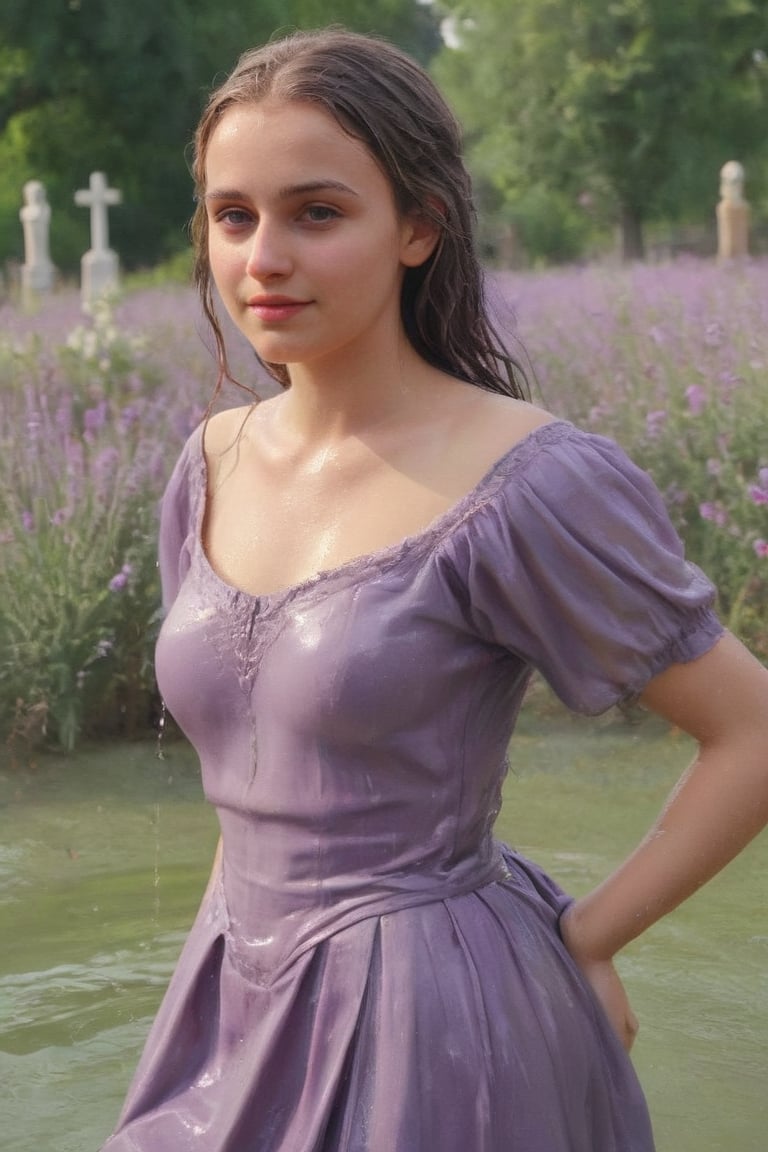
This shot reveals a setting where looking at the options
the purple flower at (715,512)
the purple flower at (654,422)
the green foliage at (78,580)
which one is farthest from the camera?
the purple flower at (654,422)

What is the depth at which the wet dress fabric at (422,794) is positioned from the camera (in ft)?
5.79

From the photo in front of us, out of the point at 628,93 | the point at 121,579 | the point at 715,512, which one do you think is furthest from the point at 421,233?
the point at 628,93

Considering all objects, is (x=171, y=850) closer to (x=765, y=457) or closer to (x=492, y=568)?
(x=765, y=457)

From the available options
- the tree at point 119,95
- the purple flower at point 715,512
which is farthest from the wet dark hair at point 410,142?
the tree at point 119,95

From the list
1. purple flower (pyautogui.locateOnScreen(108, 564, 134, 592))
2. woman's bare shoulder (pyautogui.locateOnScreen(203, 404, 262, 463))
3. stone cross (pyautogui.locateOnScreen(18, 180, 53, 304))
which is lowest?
stone cross (pyautogui.locateOnScreen(18, 180, 53, 304))

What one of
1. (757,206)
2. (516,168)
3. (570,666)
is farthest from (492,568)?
(757,206)

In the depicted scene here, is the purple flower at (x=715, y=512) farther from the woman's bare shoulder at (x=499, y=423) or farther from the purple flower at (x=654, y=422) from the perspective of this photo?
the woman's bare shoulder at (x=499, y=423)

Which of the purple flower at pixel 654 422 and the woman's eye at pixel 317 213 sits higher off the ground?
the woman's eye at pixel 317 213

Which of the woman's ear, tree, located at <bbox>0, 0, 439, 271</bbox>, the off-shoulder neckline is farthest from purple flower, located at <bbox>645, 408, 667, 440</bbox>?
tree, located at <bbox>0, 0, 439, 271</bbox>

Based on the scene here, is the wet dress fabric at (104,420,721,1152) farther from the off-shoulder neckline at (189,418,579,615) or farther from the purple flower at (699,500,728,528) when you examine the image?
the purple flower at (699,500,728,528)

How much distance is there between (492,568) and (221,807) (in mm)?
423

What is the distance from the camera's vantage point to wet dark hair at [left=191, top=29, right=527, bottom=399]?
1836 mm

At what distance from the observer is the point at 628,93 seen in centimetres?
3384

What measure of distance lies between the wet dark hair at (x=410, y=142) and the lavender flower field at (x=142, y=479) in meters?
3.08
